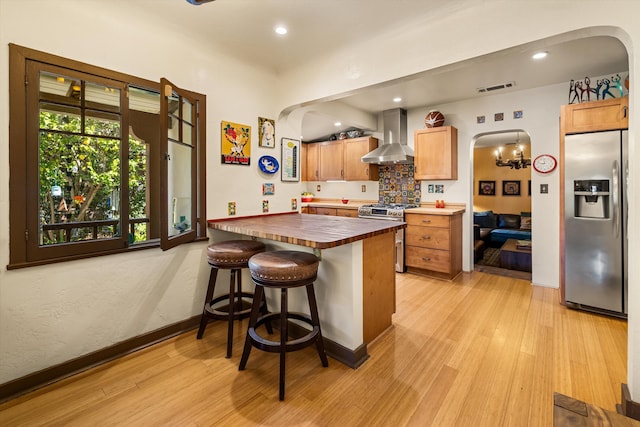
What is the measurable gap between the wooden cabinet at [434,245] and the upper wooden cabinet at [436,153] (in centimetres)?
68

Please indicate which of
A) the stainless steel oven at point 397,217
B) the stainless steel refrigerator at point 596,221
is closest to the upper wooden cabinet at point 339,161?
the stainless steel oven at point 397,217

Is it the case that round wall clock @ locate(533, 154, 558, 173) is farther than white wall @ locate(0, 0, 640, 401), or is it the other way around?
round wall clock @ locate(533, 154, 558, 173)

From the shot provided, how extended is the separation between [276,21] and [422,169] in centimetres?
296

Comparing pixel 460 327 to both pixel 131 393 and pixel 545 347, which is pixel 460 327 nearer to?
pixel 545 347

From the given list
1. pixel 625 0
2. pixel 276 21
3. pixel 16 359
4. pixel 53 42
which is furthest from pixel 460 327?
pixel 53 42

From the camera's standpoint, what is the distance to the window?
1722mm

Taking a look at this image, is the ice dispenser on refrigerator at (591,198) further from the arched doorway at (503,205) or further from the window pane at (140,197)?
the window pane at (140,197)

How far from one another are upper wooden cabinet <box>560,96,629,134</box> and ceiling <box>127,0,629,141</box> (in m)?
0.48

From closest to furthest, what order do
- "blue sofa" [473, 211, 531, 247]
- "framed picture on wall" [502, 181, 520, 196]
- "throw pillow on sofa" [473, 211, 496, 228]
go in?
1. "blue sofa" [473, 211, 531, 247]
2. "throw pillow on sofa" [473, 211, 496, 228]
3. "framed picture on wall" [502, 181, 520, 196]

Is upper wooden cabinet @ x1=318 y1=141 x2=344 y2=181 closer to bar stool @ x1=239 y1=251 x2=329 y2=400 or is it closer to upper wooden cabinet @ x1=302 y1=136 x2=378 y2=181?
upper wooden cabinet @ x1=302 y1=136 x2=378 y2=181

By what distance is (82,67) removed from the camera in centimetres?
191

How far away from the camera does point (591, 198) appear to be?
2.78 metres

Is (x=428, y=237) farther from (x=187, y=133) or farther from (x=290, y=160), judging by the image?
(x=187, y=133)

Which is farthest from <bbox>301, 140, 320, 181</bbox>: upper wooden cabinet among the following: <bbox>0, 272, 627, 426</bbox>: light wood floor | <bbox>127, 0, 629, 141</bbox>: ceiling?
<bbox>0, 272, 627, 426</bbox>: light wood floor
